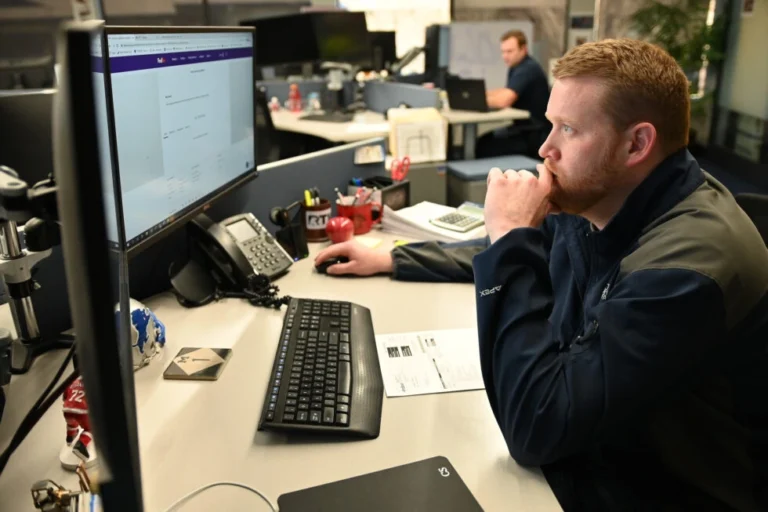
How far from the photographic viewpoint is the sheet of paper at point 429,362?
1.07 m

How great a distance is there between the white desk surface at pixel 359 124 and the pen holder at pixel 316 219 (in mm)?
Answer: 1615

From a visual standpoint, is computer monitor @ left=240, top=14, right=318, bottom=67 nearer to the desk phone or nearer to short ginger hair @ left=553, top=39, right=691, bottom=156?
the desk phone

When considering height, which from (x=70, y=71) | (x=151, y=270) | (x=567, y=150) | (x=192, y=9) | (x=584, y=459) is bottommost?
(x=584, y=459)

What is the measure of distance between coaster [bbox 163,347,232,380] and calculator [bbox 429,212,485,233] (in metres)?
0.87

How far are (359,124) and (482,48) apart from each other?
9.46 feet

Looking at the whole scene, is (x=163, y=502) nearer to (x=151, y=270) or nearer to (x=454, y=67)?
(x=151, y=270)

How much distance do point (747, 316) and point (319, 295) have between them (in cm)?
86

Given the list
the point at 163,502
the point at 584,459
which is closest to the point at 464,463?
the point at 584,459

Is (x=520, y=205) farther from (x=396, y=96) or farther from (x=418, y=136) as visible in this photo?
(x=396, y=96)

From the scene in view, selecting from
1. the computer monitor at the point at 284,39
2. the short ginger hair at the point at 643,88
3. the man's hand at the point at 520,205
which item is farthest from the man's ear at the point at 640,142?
the computer monitor at the point at 284,39

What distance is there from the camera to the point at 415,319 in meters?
1.32

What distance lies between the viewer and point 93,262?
1.11 feet

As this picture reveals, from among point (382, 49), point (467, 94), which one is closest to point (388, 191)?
point (467, 94)

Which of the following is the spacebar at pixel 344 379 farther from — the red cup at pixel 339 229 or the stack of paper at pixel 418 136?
the stack of paper at pixel 418 136
